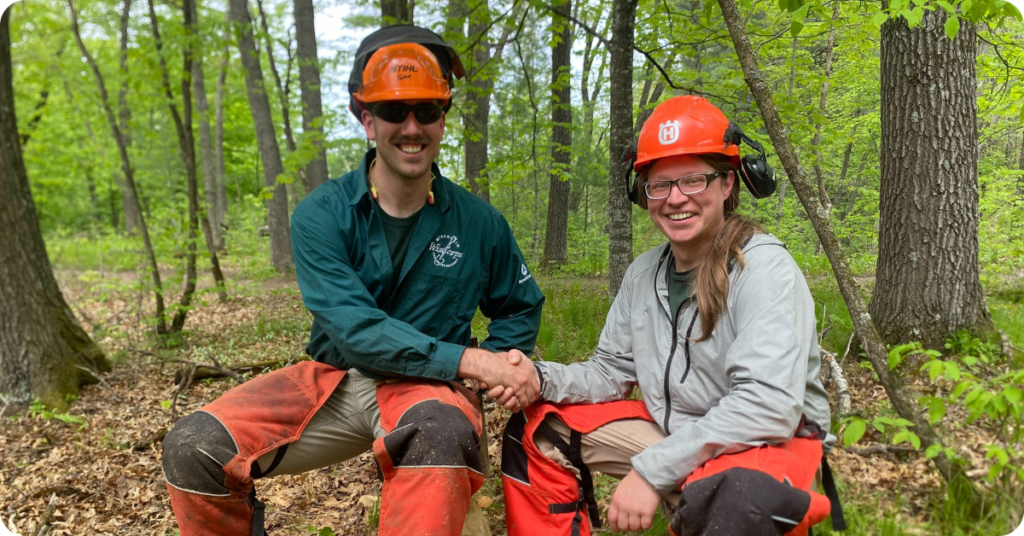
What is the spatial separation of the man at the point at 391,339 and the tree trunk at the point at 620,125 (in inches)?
84.4

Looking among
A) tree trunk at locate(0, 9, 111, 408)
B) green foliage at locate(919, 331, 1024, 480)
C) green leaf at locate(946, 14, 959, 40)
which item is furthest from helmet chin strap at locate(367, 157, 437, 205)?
tree trunk at locate(0, 9, 111, 408)

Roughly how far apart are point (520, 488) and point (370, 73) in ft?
6.44

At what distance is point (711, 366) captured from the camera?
6.97 feet

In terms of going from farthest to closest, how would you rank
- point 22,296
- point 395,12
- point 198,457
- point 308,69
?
1. point 308,69
2. point 395,12
3. point 22,296
4. point 198,457

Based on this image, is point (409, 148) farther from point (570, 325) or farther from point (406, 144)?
point (570, 325)

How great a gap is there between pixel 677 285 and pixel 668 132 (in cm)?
65

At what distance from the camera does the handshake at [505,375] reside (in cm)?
229

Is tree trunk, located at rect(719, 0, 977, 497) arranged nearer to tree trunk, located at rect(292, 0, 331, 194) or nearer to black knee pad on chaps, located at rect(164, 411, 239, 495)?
black knee pad on chaps, located at rect(164, 411, 239, 495)

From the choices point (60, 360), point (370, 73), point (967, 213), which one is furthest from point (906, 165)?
point (60, 360)

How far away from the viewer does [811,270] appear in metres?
6.45

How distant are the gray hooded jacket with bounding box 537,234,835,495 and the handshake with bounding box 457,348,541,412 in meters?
0.09

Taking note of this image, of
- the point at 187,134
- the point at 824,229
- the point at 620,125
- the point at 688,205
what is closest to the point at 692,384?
the point at 688,205

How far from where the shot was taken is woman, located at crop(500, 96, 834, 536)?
1.79 meters

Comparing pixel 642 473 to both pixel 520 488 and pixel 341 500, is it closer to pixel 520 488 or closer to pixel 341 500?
pixel 520 488
